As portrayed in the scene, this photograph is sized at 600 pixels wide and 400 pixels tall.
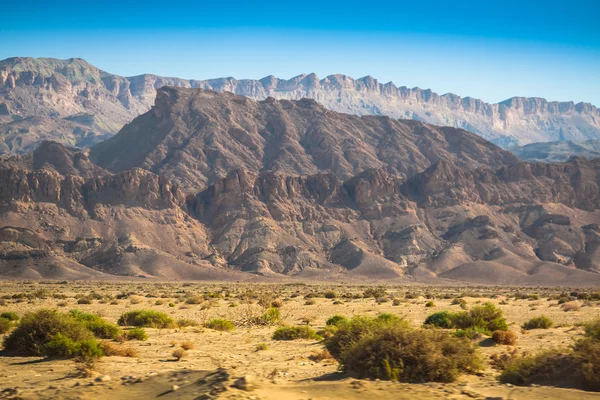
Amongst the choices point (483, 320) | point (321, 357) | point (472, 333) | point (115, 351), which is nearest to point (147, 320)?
point (115, 351)

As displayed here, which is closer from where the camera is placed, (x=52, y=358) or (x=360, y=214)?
(x=52, y=358)

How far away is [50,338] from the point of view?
21438 millimetres

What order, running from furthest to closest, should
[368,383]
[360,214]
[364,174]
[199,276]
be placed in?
[364,174] < [360,214] < [199,276] < [368,383]

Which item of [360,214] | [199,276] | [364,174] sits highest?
[364,174]

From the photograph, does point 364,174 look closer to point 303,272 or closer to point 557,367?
point 303,272

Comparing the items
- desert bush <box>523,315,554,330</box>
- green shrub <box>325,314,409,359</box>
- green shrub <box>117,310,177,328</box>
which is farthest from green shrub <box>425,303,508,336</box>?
green shrub <box>117,310,177,328</box>

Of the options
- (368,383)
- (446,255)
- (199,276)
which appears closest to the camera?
(368,383)

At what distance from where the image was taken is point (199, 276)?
137000 mm

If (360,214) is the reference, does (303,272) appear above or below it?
below

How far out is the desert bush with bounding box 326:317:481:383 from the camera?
1616cm

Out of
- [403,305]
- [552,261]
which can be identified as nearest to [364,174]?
[552,261]

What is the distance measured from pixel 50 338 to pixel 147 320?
9.90 m

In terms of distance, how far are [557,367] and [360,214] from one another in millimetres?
168017

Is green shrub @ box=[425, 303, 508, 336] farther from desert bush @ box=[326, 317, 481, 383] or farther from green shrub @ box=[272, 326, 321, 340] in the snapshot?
desert bush @ box=[326, 317, 481, 383]
